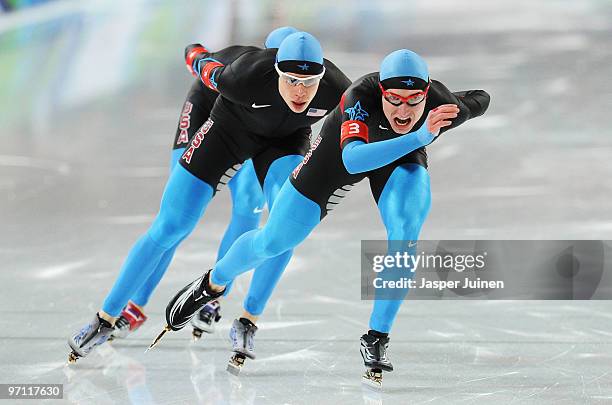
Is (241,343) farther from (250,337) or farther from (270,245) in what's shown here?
(270,245)

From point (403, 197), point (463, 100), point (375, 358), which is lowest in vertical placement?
point (375, 358)

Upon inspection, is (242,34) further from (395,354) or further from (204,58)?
(395,354)

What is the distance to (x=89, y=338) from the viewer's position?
5.33 metres

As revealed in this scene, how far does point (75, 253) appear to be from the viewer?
7.15 metres

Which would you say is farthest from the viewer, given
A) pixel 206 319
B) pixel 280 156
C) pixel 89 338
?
pixel 206 319

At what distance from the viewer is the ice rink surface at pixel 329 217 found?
5.07 metres

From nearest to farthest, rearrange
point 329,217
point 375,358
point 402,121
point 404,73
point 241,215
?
point 404,73 < point 402,121 < point 375,358 < point 241,215 < point 329,217

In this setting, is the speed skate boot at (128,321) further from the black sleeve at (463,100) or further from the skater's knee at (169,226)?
the black sleeve at (463,100)

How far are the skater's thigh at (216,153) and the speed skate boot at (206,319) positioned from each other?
0.76 meters

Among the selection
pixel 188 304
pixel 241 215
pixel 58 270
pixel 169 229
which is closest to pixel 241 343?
pixel 188 304

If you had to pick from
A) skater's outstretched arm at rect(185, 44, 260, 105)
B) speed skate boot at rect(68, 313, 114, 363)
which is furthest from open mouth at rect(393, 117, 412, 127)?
speed skate boot at rect(68, 313, 114, 363)

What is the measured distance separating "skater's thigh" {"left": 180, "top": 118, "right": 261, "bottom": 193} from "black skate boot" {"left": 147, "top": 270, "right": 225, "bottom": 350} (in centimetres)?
55

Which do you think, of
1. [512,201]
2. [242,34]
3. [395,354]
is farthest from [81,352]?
[242,34]

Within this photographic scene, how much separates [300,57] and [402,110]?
648 mm
